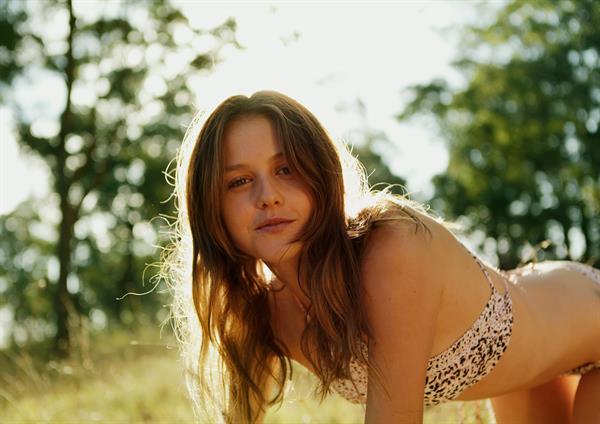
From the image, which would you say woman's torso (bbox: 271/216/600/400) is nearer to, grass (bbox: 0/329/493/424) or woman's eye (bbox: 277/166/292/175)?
woman's eye (bbox: 277/166/292/175)

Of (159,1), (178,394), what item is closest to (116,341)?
(178,394)

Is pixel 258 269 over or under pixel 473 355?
over

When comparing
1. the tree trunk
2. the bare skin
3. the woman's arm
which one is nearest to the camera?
the woman's arm

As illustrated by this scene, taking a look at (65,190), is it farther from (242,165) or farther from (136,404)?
(242,165)

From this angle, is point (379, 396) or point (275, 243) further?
point (275, 243)

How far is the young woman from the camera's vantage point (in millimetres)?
2225

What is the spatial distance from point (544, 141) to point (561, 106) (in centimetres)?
141

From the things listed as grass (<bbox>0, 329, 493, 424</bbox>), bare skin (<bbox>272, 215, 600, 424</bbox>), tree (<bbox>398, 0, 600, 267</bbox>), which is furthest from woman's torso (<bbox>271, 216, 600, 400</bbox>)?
tree (<bbox>398, 0, 600, 267</bbox>)

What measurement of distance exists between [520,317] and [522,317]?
0.05 feet

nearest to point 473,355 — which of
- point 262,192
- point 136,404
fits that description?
point 262,192

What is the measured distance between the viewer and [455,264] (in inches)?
95.0

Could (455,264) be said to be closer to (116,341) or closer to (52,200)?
(116,341)

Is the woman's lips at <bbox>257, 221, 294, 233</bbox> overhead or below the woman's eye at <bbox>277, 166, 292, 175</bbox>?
below

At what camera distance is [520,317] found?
2.66 meters
